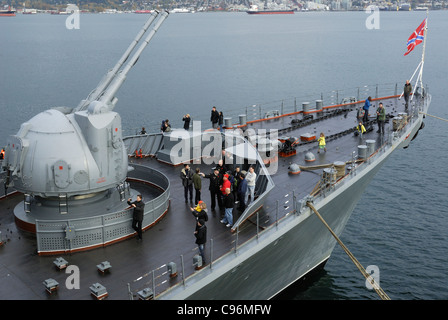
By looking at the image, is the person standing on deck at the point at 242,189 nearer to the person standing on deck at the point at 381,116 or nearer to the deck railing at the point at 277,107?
the person standing on deck at the point at 381,116

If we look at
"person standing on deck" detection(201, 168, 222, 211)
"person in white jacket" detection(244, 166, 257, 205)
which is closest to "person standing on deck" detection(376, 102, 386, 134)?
"person in white jacket" detection(244, 166, 257, 205)

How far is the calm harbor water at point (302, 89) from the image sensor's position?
922 inches

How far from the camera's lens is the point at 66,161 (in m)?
15.4

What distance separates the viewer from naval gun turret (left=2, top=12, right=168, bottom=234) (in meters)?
15.4

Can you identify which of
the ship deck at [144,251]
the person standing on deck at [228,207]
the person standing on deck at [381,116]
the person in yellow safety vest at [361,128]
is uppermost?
the person standing on deck at [381,116]

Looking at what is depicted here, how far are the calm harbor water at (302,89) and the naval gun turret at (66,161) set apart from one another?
33.3 ft

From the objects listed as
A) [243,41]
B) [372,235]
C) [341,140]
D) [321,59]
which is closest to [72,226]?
[341,140]

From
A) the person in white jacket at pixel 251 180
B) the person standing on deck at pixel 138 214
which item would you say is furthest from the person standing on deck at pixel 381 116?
the person standing on deck at pixel 138 214

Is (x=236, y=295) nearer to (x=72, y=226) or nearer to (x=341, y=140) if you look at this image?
(x=72, y=226)

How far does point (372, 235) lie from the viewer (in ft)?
85.4

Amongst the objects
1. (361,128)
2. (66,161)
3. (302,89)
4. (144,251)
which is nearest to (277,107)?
(302,89)

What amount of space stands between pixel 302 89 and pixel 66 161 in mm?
51536

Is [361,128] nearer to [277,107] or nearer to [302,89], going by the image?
[277,107]
